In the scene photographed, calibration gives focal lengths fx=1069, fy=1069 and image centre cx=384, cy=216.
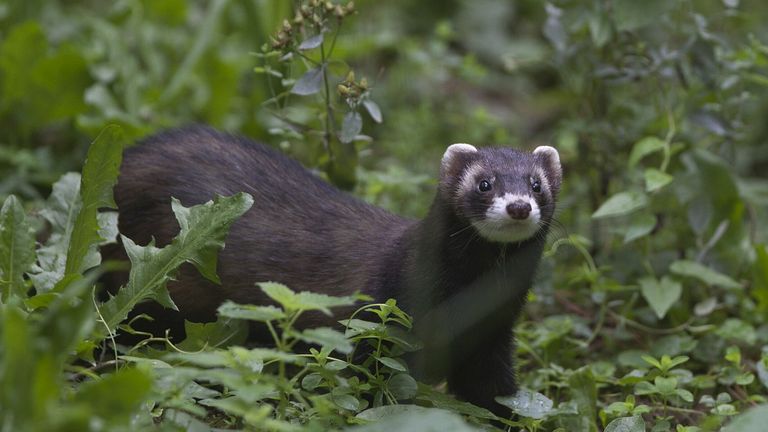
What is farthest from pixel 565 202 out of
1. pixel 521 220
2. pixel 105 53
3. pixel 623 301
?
pixel 105 53

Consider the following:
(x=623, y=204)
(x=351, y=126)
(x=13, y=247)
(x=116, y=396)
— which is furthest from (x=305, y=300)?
(x=623, y=204)

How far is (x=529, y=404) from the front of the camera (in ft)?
13.5

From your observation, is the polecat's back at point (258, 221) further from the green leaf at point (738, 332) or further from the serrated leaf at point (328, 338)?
the green leaf at point (738, 332)

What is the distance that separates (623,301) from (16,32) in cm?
382

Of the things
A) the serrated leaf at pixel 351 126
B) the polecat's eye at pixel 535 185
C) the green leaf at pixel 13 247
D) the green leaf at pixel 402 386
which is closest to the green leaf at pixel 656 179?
the polecat's eye at pixel 535 185

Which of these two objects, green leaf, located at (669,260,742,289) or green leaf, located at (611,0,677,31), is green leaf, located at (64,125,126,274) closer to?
green leaf, located at (611,0,677,31)

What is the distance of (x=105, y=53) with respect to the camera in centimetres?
718

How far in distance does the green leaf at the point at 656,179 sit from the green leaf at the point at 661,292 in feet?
1.54

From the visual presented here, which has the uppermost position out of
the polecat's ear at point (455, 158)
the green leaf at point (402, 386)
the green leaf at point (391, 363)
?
the polecat's ear at point (455, 158)

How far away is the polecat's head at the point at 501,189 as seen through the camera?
3996 millimetres

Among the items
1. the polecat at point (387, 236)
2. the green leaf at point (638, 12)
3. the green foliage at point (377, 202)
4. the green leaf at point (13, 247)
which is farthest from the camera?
the green leaf at point (638, 12)

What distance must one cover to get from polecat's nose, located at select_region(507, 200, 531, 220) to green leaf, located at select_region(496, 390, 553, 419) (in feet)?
2.45

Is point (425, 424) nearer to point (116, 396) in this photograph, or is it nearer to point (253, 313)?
point (253, 313)

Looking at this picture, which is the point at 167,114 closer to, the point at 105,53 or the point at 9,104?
the point at 105,53
